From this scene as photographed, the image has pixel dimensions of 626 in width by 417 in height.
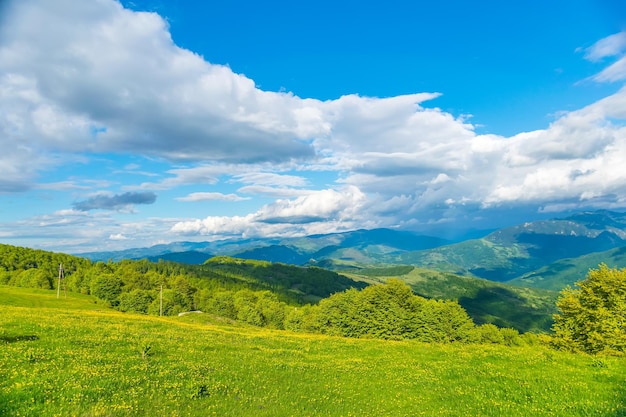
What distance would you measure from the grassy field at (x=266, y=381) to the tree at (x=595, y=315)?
25.1m

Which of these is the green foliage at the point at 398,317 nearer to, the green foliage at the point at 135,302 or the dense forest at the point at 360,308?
the dense forest at the point at 360,308

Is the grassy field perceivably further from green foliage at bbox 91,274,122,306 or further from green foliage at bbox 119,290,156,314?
green foliage at bbox 91,274,122,306

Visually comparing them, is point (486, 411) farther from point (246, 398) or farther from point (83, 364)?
point (83, 364)

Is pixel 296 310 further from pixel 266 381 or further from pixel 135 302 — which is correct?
pixel 266 381

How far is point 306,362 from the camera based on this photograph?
2708 cm

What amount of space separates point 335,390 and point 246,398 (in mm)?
5417

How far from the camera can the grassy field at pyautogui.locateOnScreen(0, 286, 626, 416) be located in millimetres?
13438

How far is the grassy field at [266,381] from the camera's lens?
44.1ft

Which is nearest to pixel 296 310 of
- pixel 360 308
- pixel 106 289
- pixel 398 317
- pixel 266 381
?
pixel 360 308

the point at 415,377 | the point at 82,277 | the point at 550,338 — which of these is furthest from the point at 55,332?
the point at 82,277

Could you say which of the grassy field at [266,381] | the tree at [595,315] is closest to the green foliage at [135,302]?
the grassy field at [266,381]

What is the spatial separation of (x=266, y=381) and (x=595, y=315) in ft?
168

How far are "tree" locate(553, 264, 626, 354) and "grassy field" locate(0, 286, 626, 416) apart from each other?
82.5 feet

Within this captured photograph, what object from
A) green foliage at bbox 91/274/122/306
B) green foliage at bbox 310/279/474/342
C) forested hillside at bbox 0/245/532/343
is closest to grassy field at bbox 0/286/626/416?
green foliage at bbox 310/279/474/342
